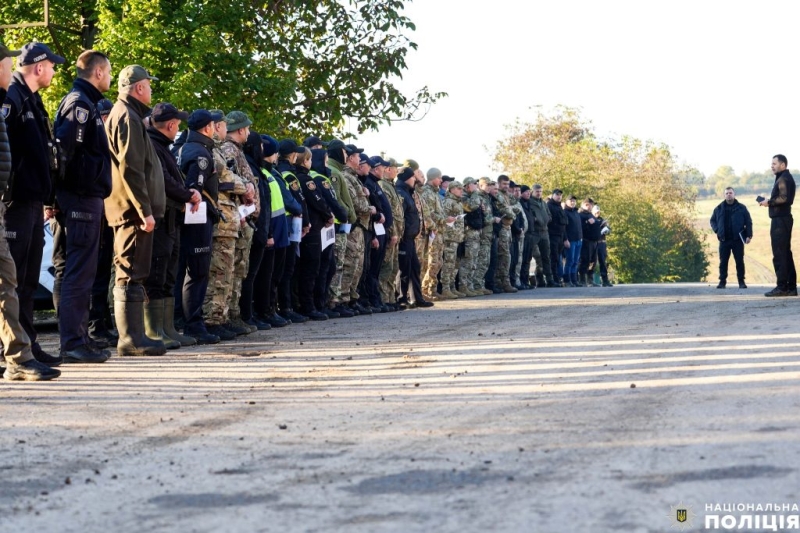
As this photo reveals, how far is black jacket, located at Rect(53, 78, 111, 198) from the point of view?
32.3 feet

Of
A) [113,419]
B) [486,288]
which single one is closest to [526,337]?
[113,419]

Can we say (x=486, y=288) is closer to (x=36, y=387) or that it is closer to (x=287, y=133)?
(x=287, y=133)

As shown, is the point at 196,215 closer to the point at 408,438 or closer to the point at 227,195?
the point at 227,195

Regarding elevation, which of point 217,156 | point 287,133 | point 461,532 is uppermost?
point 287,133

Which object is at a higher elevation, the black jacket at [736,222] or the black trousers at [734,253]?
the black jacket at [736,222]

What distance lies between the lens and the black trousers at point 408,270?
64.5 ft

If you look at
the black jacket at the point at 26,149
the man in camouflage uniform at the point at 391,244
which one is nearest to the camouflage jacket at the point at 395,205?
the man in camouflage uniform at the point at 391,244

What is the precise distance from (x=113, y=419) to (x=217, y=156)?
5522mm

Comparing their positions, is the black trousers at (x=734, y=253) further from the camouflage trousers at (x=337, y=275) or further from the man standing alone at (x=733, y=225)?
the camouflage trousers at (x=337, y=275)

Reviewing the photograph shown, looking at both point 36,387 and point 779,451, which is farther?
point 36,387

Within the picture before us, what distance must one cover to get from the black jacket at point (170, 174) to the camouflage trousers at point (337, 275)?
5.41 metres

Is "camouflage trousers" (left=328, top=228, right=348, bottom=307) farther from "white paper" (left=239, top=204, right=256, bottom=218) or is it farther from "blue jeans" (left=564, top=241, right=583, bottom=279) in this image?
"blue jeans" (left=564, top=241, right=583, bottom=279)

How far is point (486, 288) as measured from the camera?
1035 inches

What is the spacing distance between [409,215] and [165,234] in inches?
333
